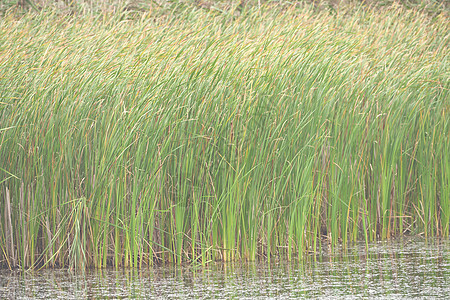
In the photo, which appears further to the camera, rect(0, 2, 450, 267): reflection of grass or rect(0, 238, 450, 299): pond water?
rect(0, 2, 450, 267): reflection of grass

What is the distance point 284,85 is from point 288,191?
2.72ft

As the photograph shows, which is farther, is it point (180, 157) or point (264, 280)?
point (180, 157)

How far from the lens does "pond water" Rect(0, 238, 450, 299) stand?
13.6 ft

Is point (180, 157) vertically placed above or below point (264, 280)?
above

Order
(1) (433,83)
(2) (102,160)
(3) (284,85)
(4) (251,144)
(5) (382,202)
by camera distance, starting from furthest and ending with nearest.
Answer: (1) (433,83) < (5) (382,202) < (3) (284,85) < (4) (251,144) < (2) (102,160)

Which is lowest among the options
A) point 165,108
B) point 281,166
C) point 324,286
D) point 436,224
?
point 324,286

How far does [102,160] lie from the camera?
472 cm

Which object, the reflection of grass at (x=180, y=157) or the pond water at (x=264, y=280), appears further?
the reflection of grass at (x=180, y=157)

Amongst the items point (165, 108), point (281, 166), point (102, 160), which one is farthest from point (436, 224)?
point (102, 160)

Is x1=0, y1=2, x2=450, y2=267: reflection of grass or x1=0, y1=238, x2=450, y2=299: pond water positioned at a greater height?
x1=0, y1=2, x2=450, y2=267: reflection of grass

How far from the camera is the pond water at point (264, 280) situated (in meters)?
4.14

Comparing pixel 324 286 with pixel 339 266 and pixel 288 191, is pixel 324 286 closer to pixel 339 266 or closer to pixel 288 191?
pixel 339 266

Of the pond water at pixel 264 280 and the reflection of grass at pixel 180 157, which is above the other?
the reflection of grass at pixel 180 157

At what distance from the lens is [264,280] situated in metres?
4.46
